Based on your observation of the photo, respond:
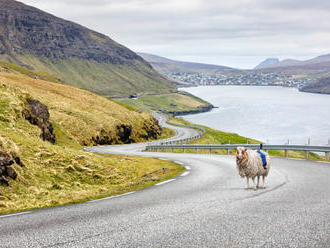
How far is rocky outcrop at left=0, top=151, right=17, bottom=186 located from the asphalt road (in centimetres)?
449

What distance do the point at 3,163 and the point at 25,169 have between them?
6.13ft

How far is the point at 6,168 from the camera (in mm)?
13258

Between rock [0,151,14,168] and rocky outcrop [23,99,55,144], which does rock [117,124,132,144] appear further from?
rock [0,151,14,168]

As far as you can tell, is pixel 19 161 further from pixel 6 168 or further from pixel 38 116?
pixel 38 116

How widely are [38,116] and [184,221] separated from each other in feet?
89.5

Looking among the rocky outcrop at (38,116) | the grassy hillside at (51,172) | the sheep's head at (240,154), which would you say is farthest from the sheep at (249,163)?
the rocky outcrop at (38,116)

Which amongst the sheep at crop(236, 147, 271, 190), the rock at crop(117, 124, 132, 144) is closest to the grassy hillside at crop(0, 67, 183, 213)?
the sheep at crop(236, 147, 271, 190)

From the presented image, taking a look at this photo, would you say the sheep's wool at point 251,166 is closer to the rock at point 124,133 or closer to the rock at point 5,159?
the rock at point 5,159

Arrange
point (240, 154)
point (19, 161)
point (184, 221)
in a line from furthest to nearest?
1. point (19, 161)
2. point (240, 154)
3. point (184, 221)

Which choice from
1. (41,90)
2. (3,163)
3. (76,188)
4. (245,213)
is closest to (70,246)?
(245,213)

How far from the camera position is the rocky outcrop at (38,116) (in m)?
30.4

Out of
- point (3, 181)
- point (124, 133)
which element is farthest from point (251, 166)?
point (124, 133)

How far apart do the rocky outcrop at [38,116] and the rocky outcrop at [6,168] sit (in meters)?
16.3

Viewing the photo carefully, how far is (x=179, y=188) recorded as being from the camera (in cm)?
1309
